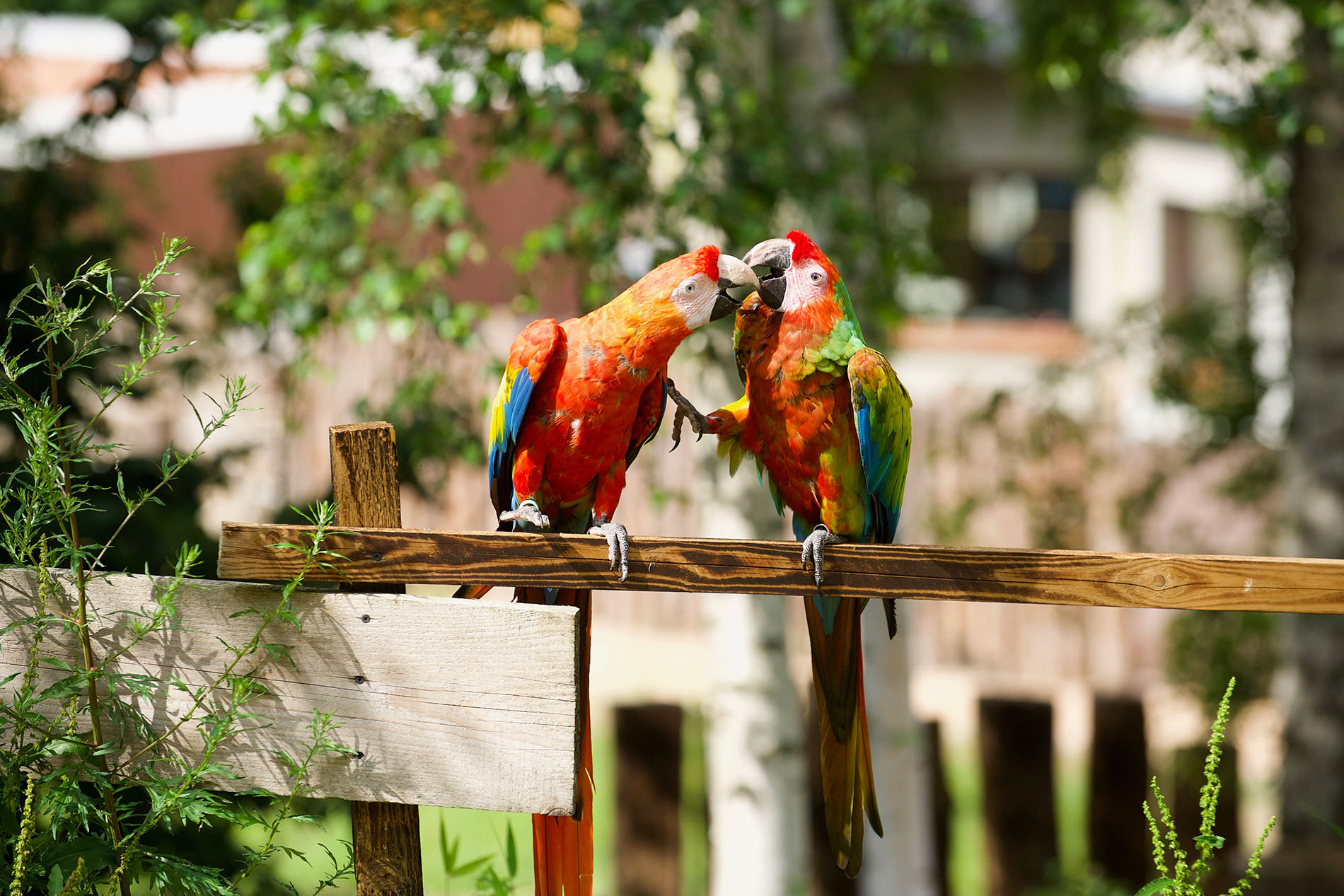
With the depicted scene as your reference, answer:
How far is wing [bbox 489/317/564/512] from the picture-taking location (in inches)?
65.5

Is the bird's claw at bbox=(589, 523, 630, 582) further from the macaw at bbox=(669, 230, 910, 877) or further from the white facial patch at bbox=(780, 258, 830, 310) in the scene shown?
the white facial patch at bbox=(780, 258, 830, 310)

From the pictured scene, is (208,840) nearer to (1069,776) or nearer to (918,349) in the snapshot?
(1069,776)

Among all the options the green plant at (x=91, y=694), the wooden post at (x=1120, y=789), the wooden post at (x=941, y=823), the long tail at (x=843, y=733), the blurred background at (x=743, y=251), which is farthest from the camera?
the wooden post at (x=941, y=823)

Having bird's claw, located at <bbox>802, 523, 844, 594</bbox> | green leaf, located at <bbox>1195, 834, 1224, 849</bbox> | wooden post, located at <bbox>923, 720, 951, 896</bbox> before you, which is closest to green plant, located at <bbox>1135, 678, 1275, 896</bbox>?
green leaf, located at <bbox>1195, 834, 1224, 849</bbox>

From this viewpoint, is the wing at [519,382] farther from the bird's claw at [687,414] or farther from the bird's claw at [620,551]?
the bird's claw at [620,551]

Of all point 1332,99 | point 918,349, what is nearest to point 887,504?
point 1332,99

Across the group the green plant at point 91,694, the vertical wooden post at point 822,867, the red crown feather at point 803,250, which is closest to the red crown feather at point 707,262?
the red crown feather at point 803,250

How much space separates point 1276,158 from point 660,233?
2933 mm

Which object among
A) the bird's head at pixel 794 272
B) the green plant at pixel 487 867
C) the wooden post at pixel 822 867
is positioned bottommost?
the wooden post at pixel 822 867

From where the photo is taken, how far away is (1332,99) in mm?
3441

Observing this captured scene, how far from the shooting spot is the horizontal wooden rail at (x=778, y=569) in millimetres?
Answer: 1432

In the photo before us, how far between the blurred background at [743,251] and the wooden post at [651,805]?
0.5 inches

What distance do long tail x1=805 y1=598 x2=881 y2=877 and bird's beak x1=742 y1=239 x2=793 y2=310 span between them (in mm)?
450

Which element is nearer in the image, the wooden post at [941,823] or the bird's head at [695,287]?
the bird's head at [695,287]
